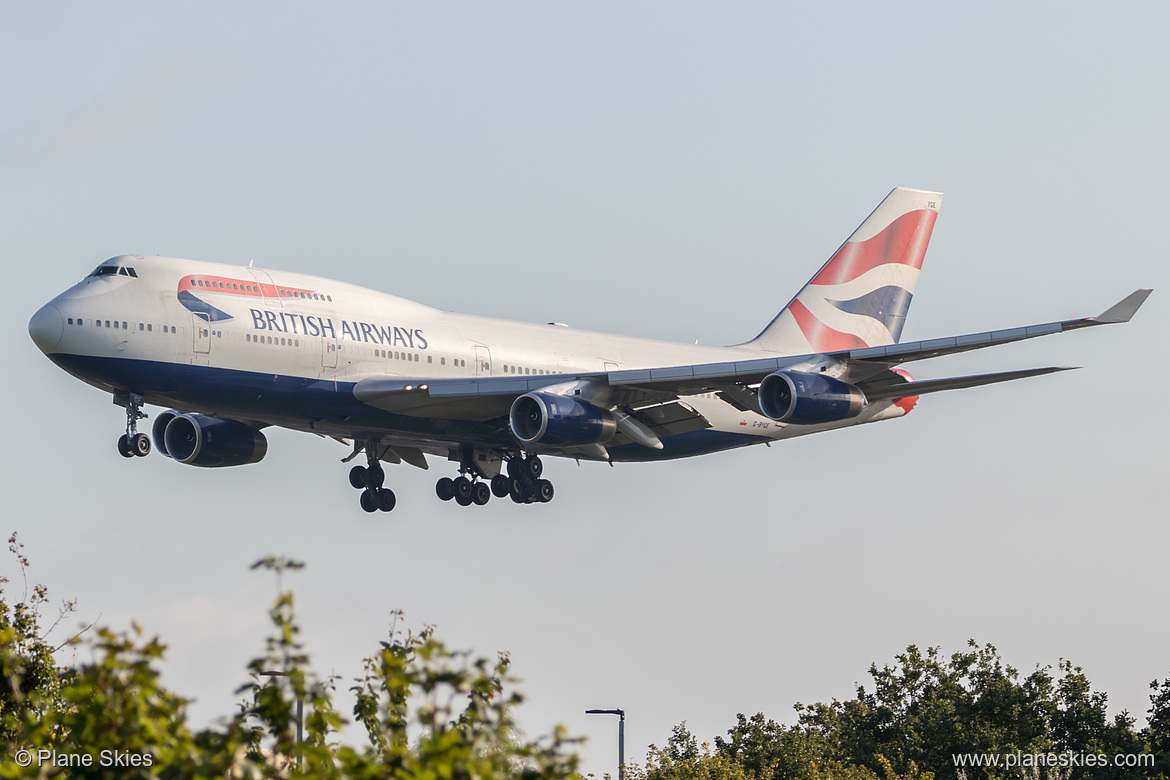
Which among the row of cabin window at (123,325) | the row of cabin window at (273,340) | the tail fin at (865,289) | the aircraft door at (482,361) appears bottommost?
the row of cabin window at (123,325)

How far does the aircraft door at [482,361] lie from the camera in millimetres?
46062

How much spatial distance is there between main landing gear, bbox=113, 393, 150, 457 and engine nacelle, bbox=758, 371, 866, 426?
16.6m

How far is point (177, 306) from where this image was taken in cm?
4034

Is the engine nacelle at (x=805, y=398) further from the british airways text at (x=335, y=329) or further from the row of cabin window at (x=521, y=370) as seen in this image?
the british airways text at (x=335, y=329)

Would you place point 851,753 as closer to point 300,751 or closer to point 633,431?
point 633,431

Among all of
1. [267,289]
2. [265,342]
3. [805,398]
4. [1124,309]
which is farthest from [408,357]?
[1124,309]

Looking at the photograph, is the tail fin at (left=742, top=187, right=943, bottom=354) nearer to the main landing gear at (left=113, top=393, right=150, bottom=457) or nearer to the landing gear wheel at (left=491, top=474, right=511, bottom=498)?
the landing gear wheel at (left=491, top=474, right=511, bottom=498)

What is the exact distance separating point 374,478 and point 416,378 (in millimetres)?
6864

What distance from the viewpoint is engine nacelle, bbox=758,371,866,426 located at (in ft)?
137

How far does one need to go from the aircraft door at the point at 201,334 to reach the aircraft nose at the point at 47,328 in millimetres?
3233

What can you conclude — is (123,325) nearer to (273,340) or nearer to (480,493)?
(273,340)

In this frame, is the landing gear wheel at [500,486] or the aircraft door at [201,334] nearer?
the aircraft door at [201,334]

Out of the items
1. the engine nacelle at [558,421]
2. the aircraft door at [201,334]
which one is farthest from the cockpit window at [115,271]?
the engine nacelle at [558,421]

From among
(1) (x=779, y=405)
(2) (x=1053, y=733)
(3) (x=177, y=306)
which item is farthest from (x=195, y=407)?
(2) (x=1053, y=733)
